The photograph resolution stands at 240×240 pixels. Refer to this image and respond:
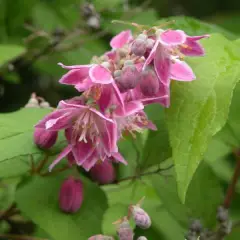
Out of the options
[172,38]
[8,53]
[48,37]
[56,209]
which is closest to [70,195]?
[56,209]

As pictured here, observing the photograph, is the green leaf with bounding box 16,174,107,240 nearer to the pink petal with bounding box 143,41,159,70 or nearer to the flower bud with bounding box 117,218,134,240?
the flower bud with bounding box 117,218,134,240

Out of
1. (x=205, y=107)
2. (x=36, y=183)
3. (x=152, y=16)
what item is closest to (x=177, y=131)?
(x=205, y=107)

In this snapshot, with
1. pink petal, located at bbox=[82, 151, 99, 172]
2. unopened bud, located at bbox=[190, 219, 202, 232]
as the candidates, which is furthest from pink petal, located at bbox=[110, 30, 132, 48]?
unopened bud, located at bbox=[190, 219, 202, 232]

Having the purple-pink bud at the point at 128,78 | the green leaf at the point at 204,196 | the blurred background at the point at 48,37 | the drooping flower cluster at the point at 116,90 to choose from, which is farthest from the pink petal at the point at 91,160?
the blurred background at the point at 48,37

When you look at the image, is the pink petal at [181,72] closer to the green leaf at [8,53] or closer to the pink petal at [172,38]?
the pink petal at [172,38]

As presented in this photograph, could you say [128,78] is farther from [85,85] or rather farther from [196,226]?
[196,226]

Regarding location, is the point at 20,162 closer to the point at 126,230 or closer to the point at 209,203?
the point at 126,230
